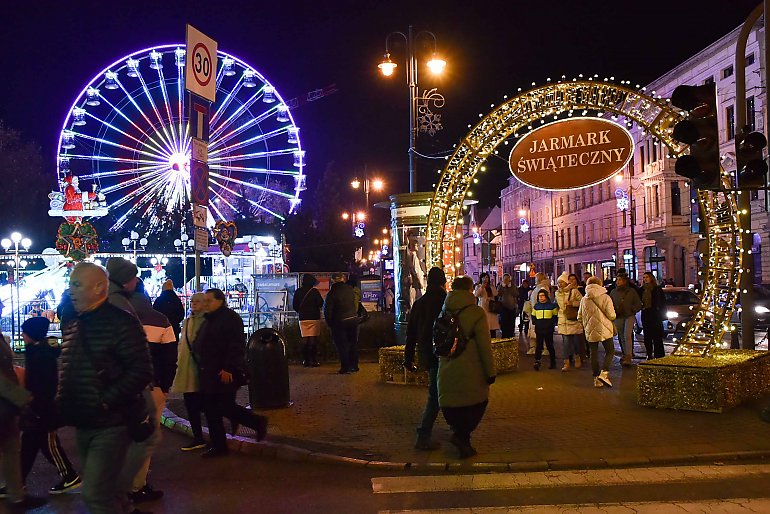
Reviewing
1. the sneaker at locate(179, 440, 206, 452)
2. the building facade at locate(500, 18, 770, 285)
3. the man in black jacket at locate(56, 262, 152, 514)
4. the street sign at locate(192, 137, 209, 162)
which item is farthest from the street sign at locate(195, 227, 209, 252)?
the building facade at locate(500, 18, 770, 285)

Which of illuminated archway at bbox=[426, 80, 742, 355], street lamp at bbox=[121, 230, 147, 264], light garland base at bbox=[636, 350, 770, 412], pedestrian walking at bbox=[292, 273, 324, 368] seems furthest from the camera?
street lamp at bbox=[121, 230, 147, 264]

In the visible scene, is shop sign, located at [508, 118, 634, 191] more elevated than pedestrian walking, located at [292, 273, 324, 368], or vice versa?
shop sign, located at [508, 118, 634, 191]

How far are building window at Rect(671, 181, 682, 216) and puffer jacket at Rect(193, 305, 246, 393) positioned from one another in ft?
151

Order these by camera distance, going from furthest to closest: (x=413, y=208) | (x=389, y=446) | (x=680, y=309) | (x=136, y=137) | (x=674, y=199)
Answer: (x=674, y=199), (x=136, y=137), (x=680, y=309), (x=413, y=208), (x=389, y=446)

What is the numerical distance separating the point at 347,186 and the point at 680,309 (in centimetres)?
4690

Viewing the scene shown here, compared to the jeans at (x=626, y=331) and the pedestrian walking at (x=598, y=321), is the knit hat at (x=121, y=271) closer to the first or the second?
the pedestrian walking at (x=598, y=321)

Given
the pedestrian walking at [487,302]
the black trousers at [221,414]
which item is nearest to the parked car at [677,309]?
the pedestrian walking at [487,302]

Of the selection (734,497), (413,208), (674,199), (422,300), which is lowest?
(734,497)

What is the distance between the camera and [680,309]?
849 inches

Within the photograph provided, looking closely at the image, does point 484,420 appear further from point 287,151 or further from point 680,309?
point 287,151

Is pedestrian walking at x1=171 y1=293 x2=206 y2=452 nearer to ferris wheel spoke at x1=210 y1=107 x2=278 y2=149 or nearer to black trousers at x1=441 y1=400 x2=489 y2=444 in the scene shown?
black trousers at x1=441 y1=400 x2=489 y2=444

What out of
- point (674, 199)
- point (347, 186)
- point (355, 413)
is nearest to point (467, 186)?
point (355, 413)

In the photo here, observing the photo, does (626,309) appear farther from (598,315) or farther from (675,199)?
(675,199)

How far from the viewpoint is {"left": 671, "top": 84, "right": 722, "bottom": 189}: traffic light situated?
28.8 feet
